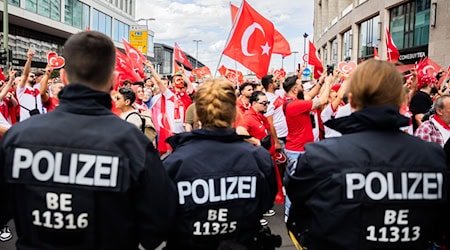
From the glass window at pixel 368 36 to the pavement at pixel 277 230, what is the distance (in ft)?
81.0

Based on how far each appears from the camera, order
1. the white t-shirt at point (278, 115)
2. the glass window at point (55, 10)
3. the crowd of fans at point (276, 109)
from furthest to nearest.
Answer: the glass window at point (55, 10) < the white t-shirt at point (278, 115) < the crowd of fans at point (276, 109)

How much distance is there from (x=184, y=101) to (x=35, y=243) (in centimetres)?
672

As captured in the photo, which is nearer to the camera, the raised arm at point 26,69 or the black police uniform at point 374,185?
the black police uniform at point 374,185

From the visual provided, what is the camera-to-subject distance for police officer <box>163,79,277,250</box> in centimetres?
254

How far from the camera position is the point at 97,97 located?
214cm

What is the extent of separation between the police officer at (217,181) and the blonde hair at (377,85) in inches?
27.6

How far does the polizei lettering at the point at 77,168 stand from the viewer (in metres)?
2.06

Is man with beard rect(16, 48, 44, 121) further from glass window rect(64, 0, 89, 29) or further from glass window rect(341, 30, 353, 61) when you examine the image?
glass window rect(64, 0, 89, 29)

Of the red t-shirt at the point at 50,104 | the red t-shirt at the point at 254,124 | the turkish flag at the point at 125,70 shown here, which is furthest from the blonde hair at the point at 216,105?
the turkish flag at the point at 125,70

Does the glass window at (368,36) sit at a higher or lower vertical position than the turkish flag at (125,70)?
higher

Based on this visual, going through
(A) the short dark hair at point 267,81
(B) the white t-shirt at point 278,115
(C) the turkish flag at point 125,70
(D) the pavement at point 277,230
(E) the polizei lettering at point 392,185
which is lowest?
(D) the pavement at point 277,230

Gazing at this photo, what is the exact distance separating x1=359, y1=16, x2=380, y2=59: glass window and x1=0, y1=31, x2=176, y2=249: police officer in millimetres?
29165

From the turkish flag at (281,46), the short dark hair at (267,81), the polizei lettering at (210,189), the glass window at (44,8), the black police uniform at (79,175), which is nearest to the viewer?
the black police uniform at (79,175)

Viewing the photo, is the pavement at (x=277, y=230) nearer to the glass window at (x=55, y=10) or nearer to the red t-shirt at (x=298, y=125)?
the red t-shirt at (x=298, y=125)
